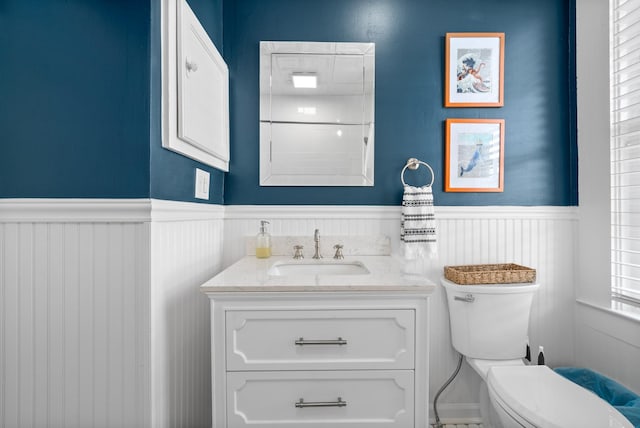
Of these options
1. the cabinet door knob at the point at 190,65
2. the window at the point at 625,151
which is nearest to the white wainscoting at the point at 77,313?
the cabinet door knob at the point at 190,65

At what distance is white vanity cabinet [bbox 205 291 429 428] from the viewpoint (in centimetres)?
117

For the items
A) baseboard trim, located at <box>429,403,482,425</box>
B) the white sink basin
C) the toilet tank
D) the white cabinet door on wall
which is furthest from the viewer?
baseboard trim, located at <box>429,403,482,425</box>

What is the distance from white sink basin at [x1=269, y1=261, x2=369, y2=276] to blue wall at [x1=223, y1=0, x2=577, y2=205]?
35 centimetres

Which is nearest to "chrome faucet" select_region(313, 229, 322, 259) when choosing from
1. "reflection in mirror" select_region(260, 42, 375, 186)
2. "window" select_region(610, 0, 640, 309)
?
"reflection in mirror" select_region(260, 42, 375, 186)

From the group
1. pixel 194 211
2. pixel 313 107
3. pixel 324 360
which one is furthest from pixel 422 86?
pixel 324 360

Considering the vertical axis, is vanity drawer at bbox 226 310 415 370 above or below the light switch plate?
below

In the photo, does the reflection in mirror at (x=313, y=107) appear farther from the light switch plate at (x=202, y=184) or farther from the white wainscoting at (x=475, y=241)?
the light switch plate at (x=202, y=184)

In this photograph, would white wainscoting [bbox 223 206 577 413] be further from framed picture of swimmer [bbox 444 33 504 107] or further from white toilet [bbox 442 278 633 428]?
framed picture of swimmer [bbox 444 33 504 107]

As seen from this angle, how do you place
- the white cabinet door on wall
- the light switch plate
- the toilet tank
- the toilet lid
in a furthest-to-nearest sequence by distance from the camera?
the toilet tank
the light switch plate
the white cabinet door on wall
the toilet lid

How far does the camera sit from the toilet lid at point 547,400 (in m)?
1.03

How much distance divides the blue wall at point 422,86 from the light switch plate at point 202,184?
284mm

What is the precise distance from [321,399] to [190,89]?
1240mm

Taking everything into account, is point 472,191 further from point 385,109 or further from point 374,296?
point 374,296

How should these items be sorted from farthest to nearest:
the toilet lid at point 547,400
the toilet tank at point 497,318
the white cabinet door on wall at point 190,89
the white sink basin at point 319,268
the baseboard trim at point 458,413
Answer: the baseboard trim at point 458,413
the white sink basin at point 319,268
the toilet tank at point 497,318
the white cabinet door on wall at point 190,89
the toilet lid at point 547,400
